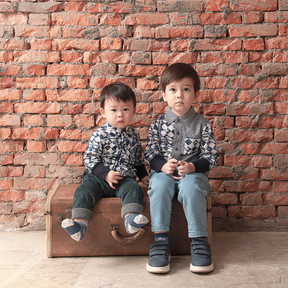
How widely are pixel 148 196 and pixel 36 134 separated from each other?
3.04ft

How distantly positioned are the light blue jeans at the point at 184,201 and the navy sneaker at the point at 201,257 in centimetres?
4

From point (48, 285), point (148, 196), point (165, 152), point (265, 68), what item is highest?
point (265, 68)

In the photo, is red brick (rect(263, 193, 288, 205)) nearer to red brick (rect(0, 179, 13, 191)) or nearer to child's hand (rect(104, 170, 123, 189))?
child's hand (rect(104, 170, 123, 189))

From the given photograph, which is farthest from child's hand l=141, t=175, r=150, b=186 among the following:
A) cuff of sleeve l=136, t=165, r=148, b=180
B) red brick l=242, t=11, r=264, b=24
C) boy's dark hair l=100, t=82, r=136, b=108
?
red brick l=242, t=11, r=264, b=24

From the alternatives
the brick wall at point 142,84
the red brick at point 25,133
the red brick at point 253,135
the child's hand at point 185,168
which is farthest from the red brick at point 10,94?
the red brick at point 253,135

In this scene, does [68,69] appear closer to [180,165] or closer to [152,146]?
[152,146]

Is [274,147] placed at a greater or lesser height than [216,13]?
lesser

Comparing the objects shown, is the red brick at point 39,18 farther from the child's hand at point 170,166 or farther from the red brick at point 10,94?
the child's hand at point 170,166

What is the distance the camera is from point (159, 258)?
4.79 ft

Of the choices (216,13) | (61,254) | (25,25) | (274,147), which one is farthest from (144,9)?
(61,254)

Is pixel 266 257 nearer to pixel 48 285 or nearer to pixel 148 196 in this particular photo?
pixel 148 196

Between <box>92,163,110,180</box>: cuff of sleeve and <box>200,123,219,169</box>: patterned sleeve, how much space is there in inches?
22.1

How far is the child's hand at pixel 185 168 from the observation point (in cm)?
159

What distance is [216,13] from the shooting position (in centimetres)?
197
